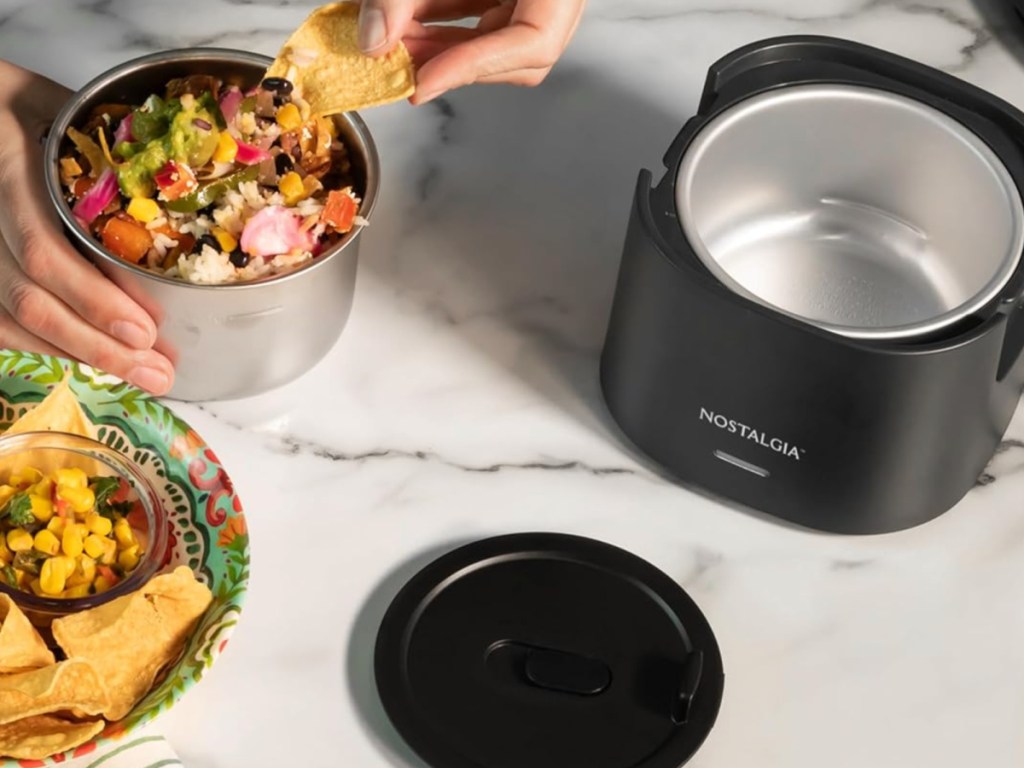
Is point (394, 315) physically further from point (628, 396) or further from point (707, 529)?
point (707, 529)

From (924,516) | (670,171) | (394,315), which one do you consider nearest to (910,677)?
(924,516)

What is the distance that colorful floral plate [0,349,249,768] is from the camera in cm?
116

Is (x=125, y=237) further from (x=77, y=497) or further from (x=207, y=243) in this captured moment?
(x=77, y=497)

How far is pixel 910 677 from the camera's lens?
1242 mm

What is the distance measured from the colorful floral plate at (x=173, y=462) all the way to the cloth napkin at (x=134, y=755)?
0.07 meters

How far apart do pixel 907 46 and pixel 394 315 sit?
722mm

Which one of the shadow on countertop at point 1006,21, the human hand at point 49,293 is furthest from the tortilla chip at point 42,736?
the shadow on countertop at point 1006,21

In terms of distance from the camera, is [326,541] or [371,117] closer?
[326,541]

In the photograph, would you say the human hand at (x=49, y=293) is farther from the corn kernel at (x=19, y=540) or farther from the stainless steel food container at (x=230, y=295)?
the corn kernel at (x=19, y=540)

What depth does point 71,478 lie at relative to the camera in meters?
1.17

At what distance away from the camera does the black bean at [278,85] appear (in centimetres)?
130

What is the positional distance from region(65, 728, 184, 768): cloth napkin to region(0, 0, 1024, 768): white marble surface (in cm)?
3

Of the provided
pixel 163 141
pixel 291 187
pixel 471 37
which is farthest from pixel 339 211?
pixel 471 37

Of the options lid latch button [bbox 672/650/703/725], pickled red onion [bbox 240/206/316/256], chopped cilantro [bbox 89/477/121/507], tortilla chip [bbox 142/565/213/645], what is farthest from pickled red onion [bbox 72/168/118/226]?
lid latch button [bbox 672/650/703/725]
